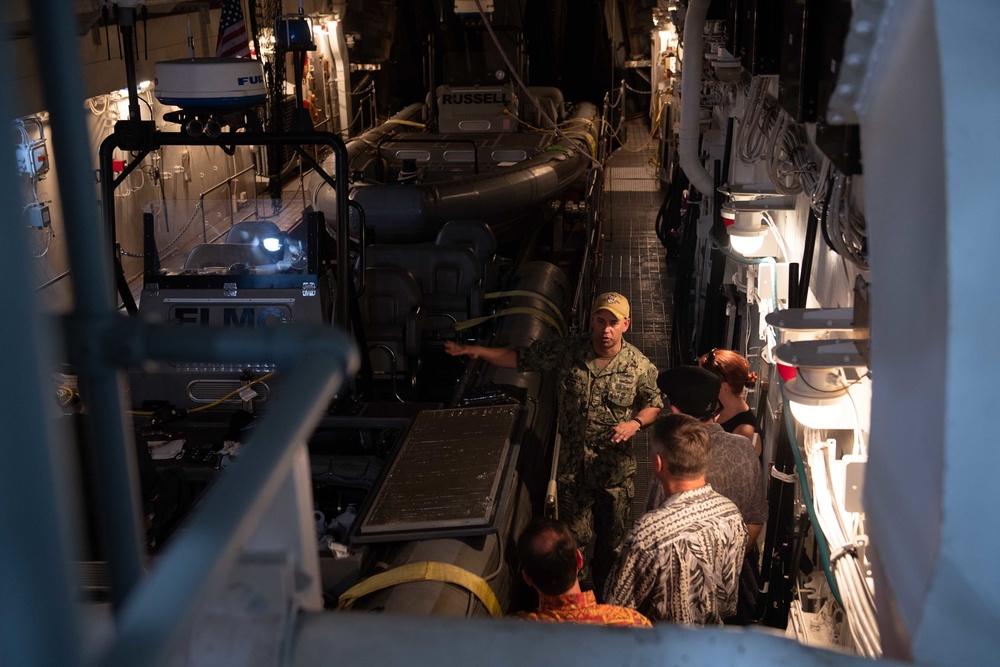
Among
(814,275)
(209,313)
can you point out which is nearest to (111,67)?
(209,313)

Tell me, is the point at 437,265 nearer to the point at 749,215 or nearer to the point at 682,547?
the point at 749,215

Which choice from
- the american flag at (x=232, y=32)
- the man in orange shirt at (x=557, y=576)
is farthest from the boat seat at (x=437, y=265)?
the american flag at (x=232, y=32)

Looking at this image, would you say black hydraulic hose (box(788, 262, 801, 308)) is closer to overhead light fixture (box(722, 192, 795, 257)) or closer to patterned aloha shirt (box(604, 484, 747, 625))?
overhead light fixture (box(722, 192, 795, 257))

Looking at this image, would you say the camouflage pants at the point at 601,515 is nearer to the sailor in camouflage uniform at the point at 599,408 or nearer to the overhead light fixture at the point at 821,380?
the sailor in camouflage uniform at the point at 599,408

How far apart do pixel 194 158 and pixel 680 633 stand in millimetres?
11021

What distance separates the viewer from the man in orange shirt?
249 centimetres

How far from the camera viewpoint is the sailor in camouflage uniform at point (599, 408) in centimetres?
396

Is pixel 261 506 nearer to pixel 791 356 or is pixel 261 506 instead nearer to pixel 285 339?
pixel 285 339

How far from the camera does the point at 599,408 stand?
401 cm

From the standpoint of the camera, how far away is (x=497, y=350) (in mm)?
4180

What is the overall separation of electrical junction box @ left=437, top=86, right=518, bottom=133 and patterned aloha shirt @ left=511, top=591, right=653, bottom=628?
411 inches

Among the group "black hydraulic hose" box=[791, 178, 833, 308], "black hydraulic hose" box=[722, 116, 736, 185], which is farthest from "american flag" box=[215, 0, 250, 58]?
"black hydraulic hose" box=[791, 178, 833, 308]

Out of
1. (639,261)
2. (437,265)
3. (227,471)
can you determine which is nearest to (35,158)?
(437,265)

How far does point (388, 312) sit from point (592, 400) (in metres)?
1.88
